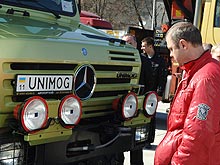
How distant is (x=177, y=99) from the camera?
9.29 ft

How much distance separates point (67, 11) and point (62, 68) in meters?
1.52

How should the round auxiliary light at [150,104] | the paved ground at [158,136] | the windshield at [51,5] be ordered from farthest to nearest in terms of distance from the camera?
the paved ground at [158,136] → the round auxiliary light at [150,104] → the windshield at [51,5]

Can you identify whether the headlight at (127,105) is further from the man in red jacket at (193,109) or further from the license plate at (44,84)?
the man in red jacket at (193,109)

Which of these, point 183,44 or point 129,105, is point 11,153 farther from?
point 183,44

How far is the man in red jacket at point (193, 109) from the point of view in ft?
8.40

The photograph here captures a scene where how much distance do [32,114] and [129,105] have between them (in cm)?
124

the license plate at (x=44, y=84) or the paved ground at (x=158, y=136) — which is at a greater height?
the license plate at (x=44, y=84)

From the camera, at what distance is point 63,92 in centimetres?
343

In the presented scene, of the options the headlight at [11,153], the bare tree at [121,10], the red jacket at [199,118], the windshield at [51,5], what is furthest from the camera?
the bare tree at [121,10]

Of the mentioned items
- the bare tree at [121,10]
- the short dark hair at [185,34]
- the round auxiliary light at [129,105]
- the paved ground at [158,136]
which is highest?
the bare tree at [121,10]

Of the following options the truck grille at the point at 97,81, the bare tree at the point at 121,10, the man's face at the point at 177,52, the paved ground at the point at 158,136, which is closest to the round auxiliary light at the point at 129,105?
the truck grille at the point at 97,81

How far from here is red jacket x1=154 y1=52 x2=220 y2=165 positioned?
256 centimetres

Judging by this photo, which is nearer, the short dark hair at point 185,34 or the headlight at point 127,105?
the short dark hair at point 185,34

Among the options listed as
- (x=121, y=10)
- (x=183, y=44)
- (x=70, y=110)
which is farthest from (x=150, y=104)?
(x=121, y=10)
